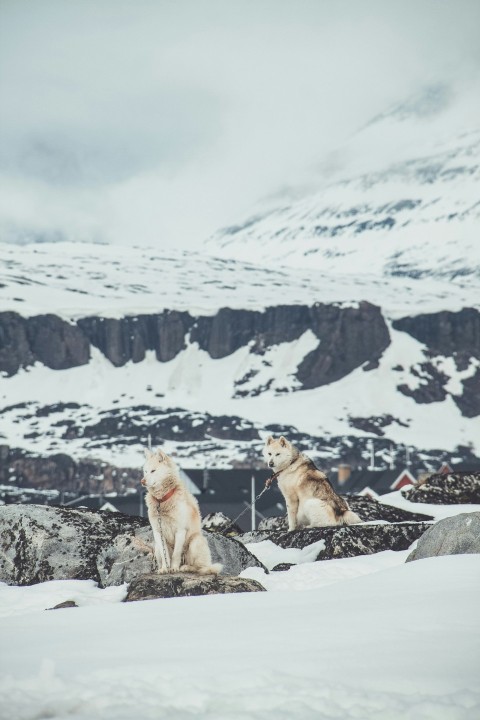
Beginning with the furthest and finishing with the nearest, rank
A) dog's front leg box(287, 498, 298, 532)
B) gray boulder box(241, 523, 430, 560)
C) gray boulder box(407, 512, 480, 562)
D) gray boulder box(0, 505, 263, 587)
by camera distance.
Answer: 1. dog's front leg box(287, 498, 298, 532)
2. gray boulder box(241, 523, 430, 560)
3. gray boulder box(0, 505, 263, 587)
4. gray boulder box(407, 512, 480, 562)

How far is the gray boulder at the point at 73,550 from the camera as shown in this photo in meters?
14.4

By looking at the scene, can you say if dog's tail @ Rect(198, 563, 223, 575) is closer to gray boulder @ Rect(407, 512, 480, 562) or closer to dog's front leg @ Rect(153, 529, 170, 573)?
dog's front leg @ Rect(153, 529, 170, 573)

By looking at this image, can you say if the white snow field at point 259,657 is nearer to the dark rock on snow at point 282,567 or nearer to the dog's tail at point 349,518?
the dark rock on snow at point 282,567

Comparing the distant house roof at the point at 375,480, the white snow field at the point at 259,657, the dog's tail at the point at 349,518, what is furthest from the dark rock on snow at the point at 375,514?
the distant house roof at the point at 375,480

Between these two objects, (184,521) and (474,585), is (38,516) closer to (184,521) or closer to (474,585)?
(184,521)

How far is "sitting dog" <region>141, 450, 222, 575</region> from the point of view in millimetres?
12594

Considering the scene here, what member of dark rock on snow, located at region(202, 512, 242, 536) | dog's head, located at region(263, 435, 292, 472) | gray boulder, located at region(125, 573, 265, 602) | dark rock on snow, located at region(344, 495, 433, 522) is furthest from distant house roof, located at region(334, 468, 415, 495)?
gray boulder, located at region(125, 573, 265, 602)

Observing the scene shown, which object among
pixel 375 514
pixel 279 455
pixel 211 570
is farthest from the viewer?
pixel 375 514

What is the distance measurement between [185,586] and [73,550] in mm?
4088

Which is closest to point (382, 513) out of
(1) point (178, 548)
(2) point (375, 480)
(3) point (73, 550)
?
(3) point (73, 550)

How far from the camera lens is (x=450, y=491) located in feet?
74.0

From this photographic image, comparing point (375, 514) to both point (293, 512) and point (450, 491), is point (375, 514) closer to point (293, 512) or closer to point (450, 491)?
point (293, 512)

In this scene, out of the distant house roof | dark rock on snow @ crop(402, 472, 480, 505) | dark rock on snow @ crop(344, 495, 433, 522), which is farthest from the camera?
the distant house roof

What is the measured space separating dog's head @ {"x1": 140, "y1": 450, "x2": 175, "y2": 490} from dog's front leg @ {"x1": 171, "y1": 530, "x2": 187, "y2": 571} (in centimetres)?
71
